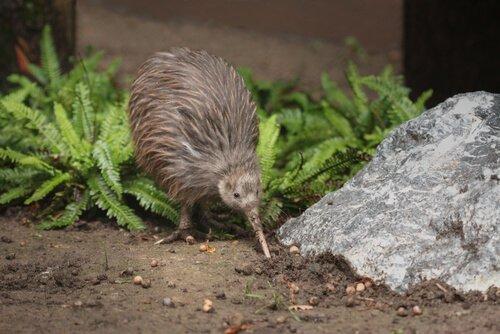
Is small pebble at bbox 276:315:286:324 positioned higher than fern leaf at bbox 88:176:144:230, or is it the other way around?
small pebble at bbox 276:315:286:324

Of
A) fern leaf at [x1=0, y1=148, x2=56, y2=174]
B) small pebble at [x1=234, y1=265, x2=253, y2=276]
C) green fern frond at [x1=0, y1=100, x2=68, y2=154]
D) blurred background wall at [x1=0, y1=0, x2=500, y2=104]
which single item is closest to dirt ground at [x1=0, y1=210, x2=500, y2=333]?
small pebble at [x1=234, y1=265, x2=253, y2=276]

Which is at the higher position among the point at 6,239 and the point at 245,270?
the point at 245,270

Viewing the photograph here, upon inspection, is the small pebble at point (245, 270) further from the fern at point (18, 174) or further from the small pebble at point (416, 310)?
the fern at point (18, 174)

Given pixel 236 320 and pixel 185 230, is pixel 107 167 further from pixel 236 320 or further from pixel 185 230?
pixel 236 320

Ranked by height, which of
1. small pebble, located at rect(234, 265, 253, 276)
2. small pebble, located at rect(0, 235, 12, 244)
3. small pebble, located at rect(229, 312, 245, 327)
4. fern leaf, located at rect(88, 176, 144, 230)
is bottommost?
small pebble, located at rect(0, 235, 12, 244)

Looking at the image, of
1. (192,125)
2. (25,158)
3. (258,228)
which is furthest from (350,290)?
(25,158)

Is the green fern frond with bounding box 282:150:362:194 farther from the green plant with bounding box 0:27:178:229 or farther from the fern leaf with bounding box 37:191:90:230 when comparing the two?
the fern leaf with bounding box 37:191:90:230

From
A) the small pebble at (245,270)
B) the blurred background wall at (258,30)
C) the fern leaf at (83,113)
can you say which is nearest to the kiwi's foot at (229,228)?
the small pebble at (245,270)
